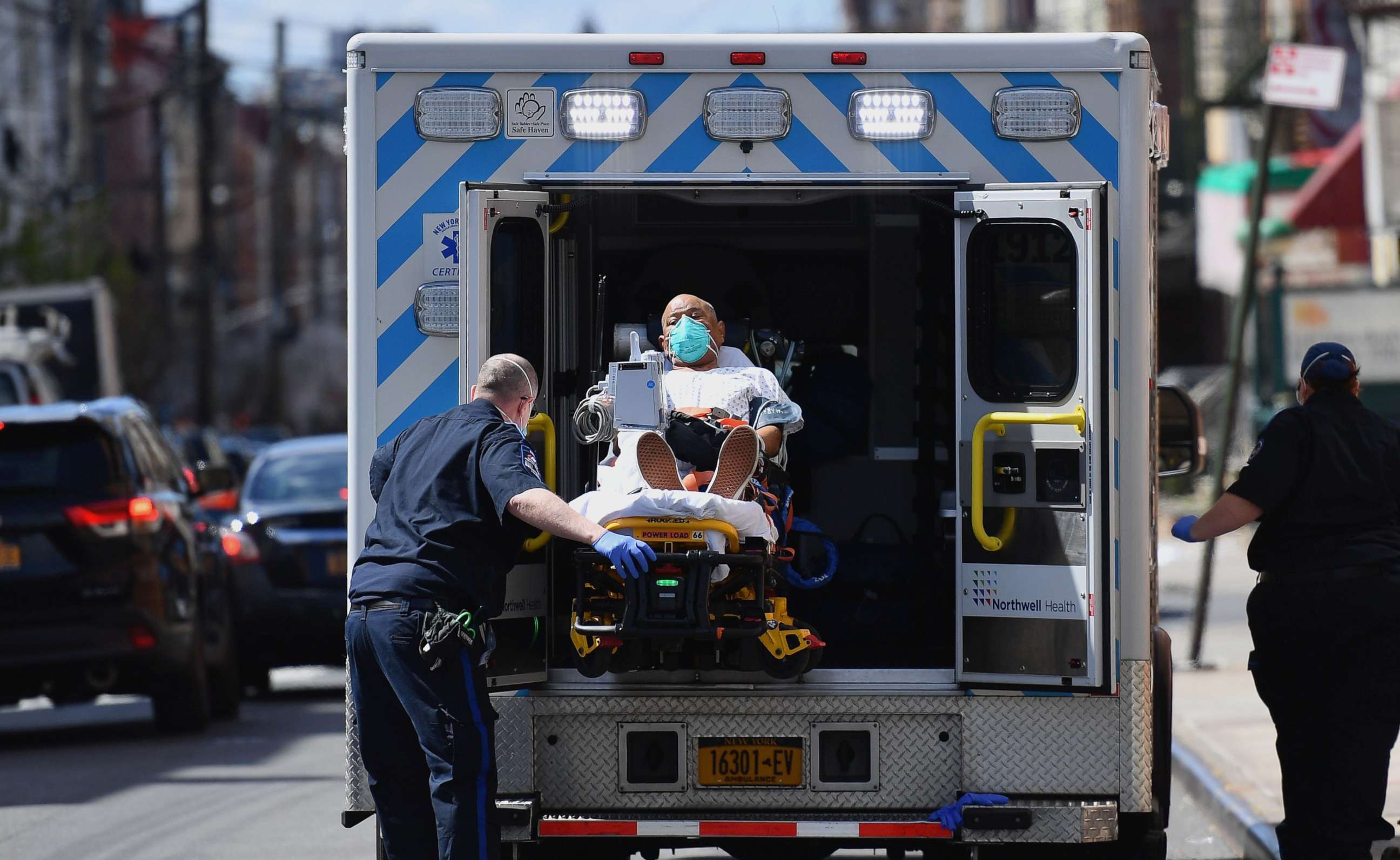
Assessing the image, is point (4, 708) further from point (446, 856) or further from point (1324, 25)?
point (1324, 25)

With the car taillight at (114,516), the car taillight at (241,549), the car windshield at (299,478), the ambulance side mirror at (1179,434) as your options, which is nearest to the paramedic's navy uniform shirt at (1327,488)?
the ambulance side mirror at (1179,434)

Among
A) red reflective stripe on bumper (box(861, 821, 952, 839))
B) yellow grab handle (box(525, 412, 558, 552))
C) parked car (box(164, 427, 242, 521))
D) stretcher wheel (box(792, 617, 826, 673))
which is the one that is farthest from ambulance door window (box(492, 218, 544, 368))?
parked car (box(164, 427, 242, 521))

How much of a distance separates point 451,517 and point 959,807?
172 centimetres

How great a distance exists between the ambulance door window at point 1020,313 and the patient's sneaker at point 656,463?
966mm

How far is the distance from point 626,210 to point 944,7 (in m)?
46.7

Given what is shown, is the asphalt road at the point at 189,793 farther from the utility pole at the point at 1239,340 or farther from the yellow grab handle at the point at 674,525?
the utility pole at the point at 1239,340

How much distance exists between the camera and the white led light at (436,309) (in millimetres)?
6477

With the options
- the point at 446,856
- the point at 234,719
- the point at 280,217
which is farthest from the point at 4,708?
the point at 280,217

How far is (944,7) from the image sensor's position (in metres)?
53.2

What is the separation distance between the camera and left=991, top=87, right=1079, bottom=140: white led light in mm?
6309

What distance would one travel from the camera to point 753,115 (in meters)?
6.42

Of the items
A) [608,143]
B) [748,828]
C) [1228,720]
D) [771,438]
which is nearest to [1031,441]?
[771,438]

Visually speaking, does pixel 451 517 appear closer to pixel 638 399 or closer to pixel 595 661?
pixel 595 661

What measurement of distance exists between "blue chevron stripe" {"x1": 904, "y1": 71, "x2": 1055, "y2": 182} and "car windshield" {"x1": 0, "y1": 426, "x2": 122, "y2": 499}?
642 cm
